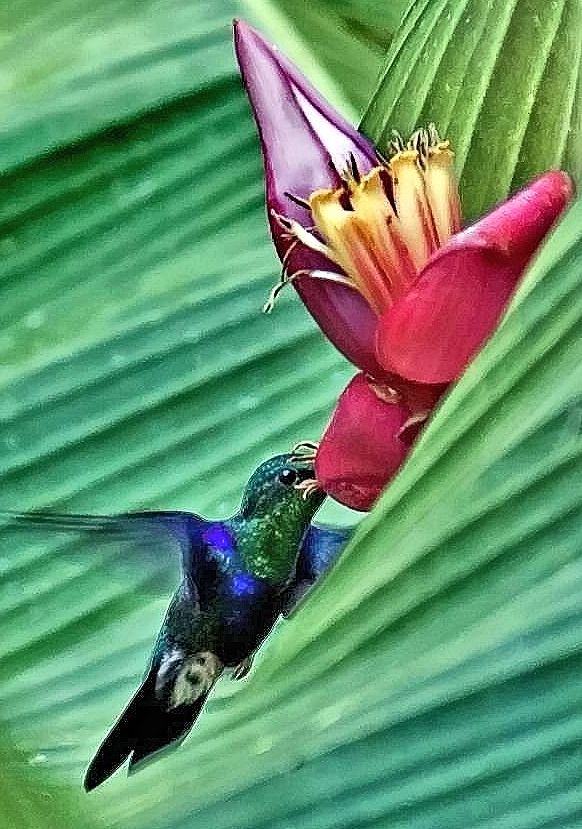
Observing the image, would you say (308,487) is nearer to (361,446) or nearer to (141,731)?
(361,446)

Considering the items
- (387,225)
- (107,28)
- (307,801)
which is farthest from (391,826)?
(107,28)

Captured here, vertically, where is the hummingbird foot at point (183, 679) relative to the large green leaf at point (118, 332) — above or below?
below

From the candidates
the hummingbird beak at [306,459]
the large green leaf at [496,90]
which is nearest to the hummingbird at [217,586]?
the hummingbird beak at [306,459]

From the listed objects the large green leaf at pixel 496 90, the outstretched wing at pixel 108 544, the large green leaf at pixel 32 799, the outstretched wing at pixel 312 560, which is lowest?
the large green leaf at pixel 32 799

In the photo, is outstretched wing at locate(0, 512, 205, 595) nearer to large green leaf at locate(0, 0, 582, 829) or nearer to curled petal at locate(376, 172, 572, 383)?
large green leaf at locate(0, 0, 582, 829)

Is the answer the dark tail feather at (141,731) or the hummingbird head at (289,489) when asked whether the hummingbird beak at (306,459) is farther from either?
the dark tail feather at (141,731)

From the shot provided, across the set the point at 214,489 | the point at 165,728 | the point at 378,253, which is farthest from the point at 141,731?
the point at 378,253
